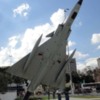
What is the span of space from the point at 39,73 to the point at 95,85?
74.4 m

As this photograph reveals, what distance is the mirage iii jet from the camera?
25.8 metres

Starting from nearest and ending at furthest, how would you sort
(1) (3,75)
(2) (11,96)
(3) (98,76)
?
(1) (3,75), (2) (11,96), (3) (98,76)

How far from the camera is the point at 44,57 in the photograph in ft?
85.8

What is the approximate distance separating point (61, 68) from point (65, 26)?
4.31m

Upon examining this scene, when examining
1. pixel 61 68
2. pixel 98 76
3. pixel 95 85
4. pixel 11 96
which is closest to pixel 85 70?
pixel 98 76

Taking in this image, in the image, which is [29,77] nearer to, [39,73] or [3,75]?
[39,73]

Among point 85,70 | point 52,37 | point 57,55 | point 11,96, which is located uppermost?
point 85,70

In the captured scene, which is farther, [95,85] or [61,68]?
[95,85]

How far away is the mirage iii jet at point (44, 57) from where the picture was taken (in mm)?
25812

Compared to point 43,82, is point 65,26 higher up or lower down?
higher up

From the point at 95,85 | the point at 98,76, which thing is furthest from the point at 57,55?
the point at 98,76

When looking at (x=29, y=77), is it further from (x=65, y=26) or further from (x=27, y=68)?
(x=65, y=26)

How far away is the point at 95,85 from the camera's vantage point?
320 feet

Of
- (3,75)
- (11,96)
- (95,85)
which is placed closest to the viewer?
(3,75)
